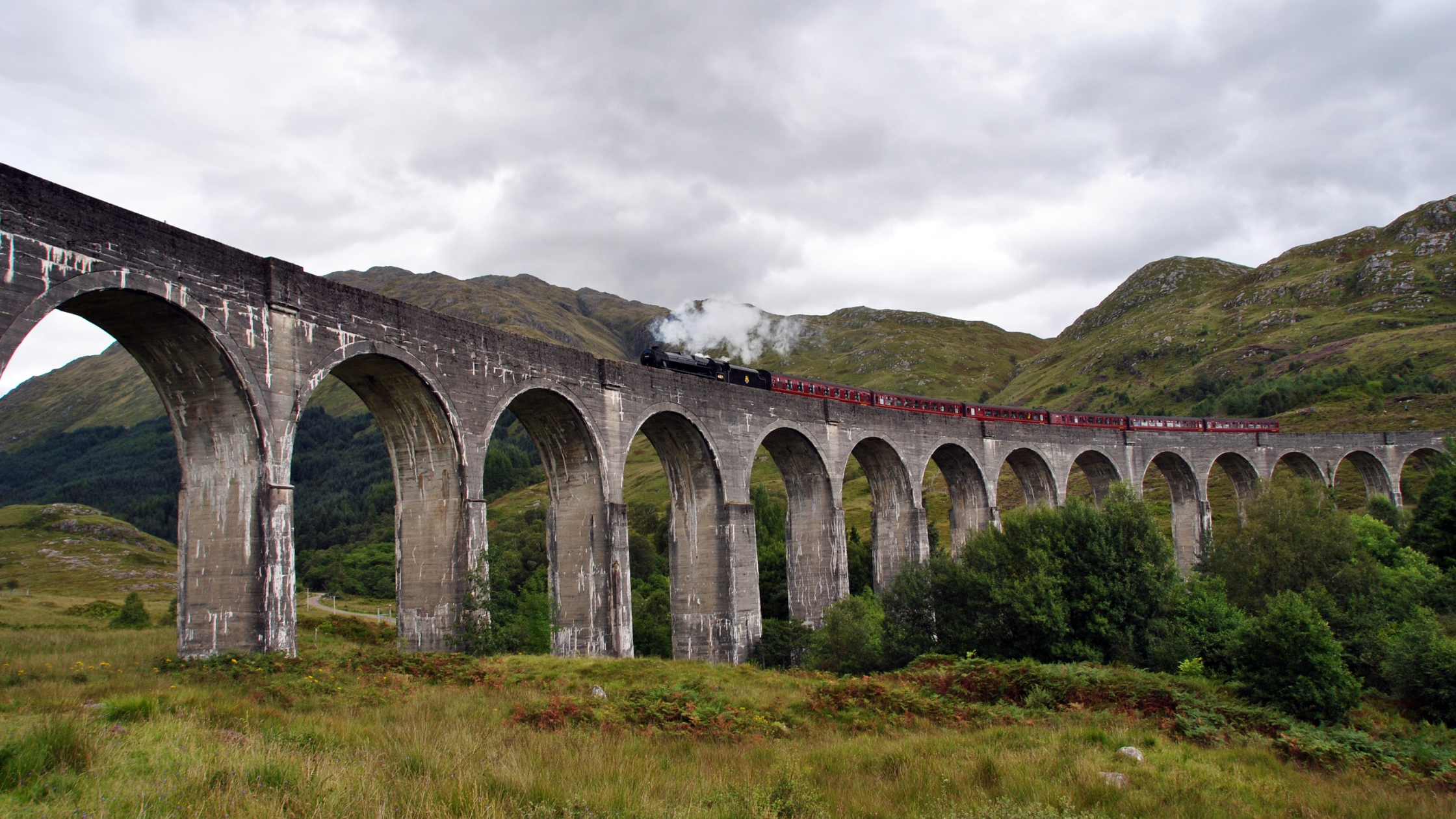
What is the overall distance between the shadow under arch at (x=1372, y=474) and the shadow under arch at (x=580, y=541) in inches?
2008

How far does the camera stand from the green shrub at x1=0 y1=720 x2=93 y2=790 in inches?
243

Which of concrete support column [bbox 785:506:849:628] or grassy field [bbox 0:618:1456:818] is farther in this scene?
concrete support column [bbox 785:506:849:628]

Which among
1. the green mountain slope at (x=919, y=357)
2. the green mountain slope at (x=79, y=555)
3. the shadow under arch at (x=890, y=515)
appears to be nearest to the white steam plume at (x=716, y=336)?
the green mountain slope at (x=919, y=357)

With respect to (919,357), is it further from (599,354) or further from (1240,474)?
(1240,474)

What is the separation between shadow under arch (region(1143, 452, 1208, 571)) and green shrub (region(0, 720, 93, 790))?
47.4 meters

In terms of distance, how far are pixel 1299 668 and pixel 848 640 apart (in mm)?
12685

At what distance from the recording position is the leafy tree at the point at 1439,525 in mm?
33688

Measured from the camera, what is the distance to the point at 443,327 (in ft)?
65.2

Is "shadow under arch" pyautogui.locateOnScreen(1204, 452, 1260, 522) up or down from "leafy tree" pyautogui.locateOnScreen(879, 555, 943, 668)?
up

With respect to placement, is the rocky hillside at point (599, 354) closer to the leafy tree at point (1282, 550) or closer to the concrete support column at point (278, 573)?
the leafy tree at point (1282, 550)

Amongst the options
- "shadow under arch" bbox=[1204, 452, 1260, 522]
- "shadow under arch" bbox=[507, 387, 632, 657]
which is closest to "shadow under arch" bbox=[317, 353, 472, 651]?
"shadow under arch" bbox=[507, 387, 632, 657]

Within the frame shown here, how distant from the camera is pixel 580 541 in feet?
A: 77.4

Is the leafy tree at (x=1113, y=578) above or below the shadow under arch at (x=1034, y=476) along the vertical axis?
below

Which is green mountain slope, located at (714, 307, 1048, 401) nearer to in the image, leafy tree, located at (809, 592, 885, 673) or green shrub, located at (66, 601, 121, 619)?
leafy tree, located at (809, 592, 885, 673)
